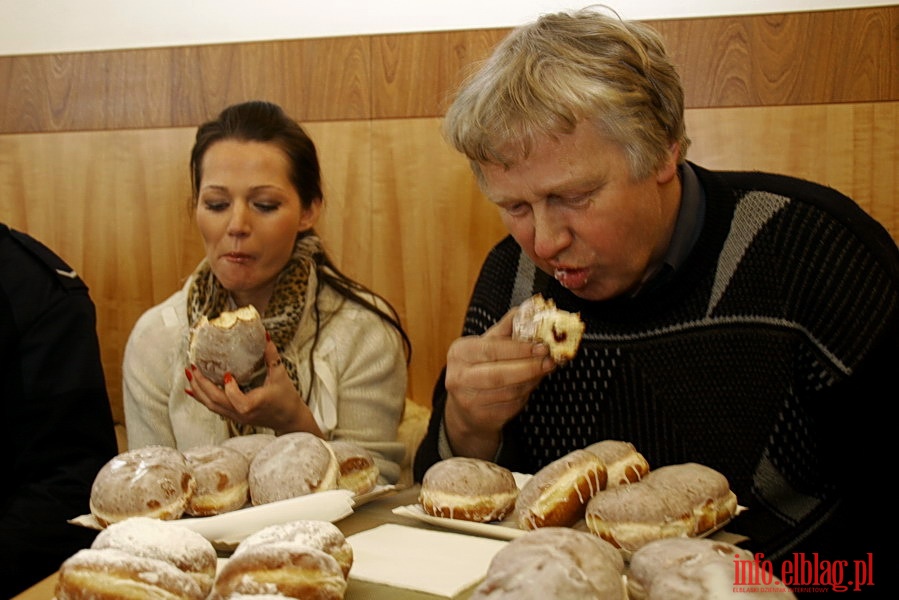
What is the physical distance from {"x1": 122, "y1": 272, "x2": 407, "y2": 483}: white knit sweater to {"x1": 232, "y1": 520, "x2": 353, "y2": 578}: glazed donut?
3.93 feet

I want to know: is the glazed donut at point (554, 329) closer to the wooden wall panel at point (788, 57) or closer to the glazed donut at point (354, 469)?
the glazed donut at point (354, 469)

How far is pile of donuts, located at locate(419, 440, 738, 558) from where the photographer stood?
34.5 inches

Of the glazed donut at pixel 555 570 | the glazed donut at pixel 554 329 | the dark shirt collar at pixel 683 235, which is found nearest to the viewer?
the glazed donut at pixel 555 570

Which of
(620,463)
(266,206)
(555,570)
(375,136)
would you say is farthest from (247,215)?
(555,570)

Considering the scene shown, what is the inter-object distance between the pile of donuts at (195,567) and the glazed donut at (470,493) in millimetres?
222

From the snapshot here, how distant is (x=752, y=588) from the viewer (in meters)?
0.66

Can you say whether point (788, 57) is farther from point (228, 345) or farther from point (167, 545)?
point (167, 545)

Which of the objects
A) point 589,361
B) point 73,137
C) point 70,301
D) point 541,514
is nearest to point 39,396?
point 70,301

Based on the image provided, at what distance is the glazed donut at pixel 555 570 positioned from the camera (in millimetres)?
648

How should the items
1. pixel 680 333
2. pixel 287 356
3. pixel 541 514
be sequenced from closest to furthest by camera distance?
1. pixel 541 514
2. pixel 680 333
3. pixel 287 356

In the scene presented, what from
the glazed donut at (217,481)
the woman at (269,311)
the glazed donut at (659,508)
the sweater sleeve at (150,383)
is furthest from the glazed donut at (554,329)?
the sweater sleeve at (150,383)

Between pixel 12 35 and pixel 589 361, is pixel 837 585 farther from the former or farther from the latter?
pixel 12 35

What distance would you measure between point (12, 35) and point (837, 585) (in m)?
3.19

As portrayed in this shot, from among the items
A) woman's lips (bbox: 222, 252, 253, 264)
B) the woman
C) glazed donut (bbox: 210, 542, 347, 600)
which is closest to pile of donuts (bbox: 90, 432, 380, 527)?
glazed donut (bbox: 210, 542, 347, 600)
